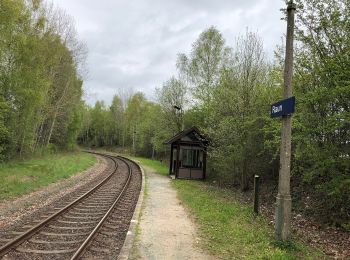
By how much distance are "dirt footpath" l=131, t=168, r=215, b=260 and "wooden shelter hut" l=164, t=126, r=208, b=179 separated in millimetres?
12917

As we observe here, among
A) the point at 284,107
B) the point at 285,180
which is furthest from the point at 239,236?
the point at 284,107

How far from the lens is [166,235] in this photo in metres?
9.05

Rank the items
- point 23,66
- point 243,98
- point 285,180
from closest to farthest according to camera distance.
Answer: point 285,180 < point 243,98 < point 23,66

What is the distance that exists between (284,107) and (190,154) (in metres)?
19.7

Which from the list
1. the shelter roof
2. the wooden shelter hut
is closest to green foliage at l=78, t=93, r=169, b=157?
the wooden shelter hut

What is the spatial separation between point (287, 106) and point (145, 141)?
58028mm

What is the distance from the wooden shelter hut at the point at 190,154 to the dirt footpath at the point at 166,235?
12.9 m

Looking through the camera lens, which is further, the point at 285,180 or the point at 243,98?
the point at 243,98

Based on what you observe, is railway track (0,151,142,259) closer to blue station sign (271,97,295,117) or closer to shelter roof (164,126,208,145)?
blue station sign (271,97,295,117)

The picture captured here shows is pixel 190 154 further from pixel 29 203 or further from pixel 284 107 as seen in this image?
pixel 284 107

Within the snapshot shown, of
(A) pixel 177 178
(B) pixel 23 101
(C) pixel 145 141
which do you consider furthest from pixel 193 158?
(C) pixel 145 141

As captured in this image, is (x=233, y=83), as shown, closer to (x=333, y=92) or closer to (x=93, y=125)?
(x=333, y=92)

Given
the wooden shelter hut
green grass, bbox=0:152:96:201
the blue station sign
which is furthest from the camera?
the wooden shelter hut

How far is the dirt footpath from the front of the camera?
742 centimetres
